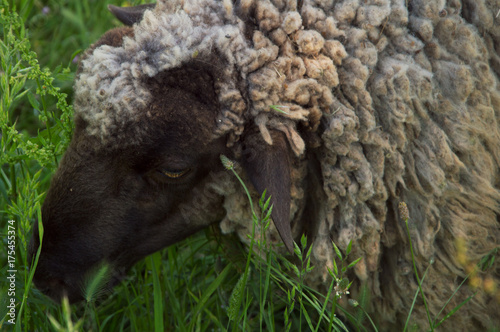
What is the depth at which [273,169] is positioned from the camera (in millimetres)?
1966

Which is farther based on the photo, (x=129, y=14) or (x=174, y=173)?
(x=129, y=14)

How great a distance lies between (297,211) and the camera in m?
2.32

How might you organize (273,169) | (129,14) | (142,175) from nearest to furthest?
(273,169)
(142,175)
(129,14)

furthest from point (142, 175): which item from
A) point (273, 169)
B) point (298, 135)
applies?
point (298, 135)

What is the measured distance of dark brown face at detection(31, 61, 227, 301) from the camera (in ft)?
6.36

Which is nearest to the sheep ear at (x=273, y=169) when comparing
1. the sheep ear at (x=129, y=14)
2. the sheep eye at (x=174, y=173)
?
the sheep eye at (x=174, y=173)

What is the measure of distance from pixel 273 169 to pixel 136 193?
1.84ft

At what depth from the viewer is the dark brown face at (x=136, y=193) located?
1938 millimetres

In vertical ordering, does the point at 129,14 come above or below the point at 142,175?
above

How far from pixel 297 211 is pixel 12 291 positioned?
1266mm

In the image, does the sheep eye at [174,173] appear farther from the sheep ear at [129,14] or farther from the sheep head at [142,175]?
the sheep ear at [129,14]

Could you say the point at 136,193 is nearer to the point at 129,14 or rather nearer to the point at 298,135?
the point at 298,135

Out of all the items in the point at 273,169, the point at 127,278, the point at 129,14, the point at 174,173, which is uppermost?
A: the point at 129,14

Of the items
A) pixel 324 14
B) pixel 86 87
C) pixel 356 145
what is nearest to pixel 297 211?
pixel 356 145
